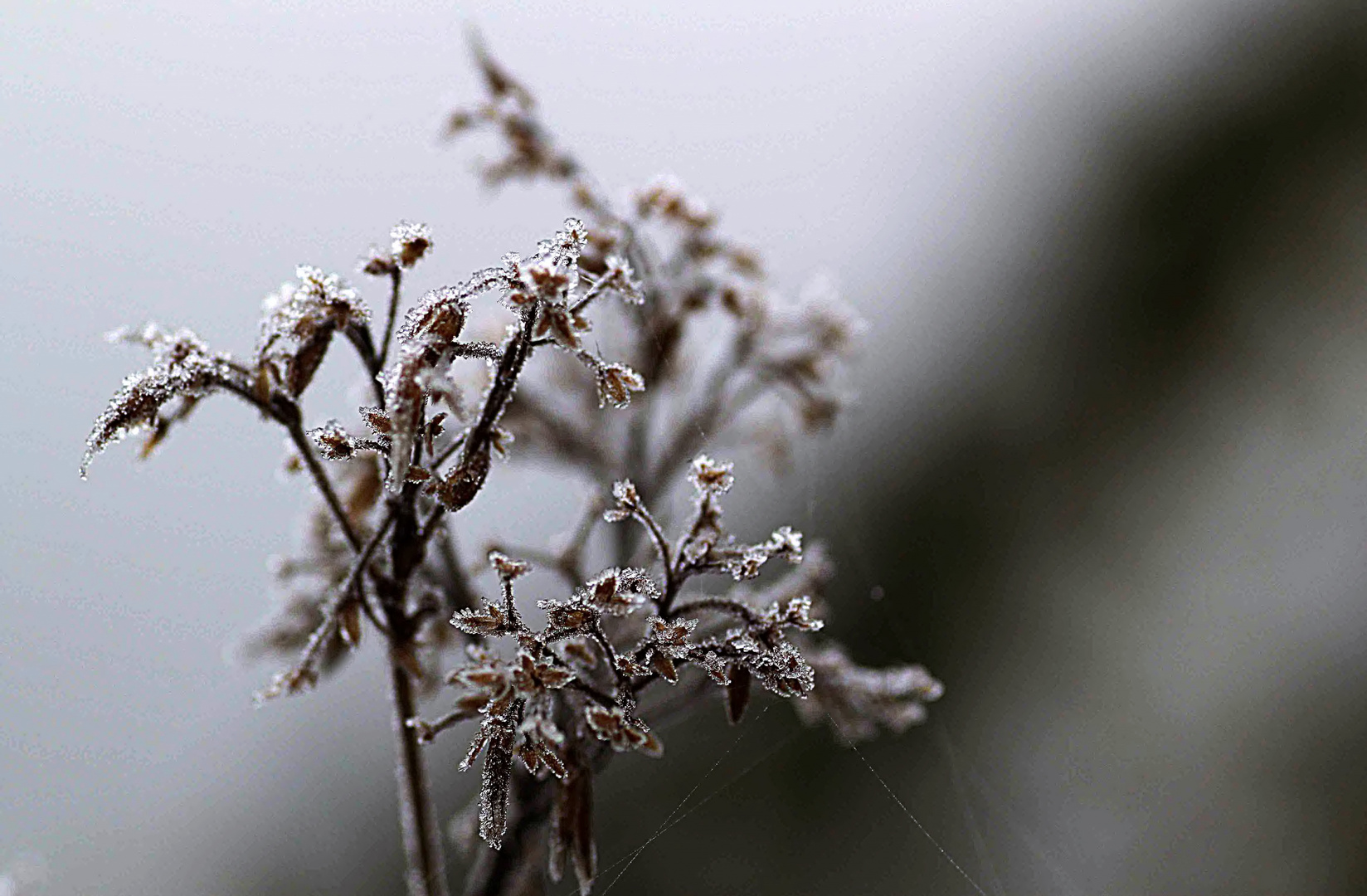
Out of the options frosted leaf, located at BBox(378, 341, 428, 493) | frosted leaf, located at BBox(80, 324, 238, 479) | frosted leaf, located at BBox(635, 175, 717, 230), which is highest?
frosted leaf, located at BBox(635, 175, 717, 230)

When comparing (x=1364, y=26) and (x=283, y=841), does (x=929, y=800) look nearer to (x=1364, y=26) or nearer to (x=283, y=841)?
(x=283, y=841)

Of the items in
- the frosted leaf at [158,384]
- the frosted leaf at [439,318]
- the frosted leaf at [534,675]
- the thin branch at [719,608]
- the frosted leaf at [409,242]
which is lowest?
the frosted leaf at [534,675]

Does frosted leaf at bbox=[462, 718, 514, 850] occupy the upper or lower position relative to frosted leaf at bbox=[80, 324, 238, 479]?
lower

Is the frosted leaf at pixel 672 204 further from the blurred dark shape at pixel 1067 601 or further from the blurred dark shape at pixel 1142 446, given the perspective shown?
the blurred dark shape at pixel 1142 446

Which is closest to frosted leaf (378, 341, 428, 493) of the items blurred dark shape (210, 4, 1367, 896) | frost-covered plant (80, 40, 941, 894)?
frost-covered plant (80, 40, 941, 894)

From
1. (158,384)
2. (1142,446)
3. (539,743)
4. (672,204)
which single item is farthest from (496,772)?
(1142,446)

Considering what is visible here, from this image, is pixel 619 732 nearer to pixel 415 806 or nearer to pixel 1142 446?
pixel 415 806

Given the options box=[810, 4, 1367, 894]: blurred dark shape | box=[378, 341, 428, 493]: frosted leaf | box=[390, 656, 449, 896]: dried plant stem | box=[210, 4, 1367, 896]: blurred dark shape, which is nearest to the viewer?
box=[378, 341, 428, 493]: frosted leaf

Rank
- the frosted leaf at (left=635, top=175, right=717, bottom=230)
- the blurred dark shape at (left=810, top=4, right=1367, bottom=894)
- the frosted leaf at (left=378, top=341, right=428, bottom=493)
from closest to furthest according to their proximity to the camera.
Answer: the frosted leaf at (left=378, top=341, right=428, bottom=493), the frosted leaf at (left=635, top=175, right=717, bottom=230), the blurred dark shape at (left=810, top=4, right=1367, bottom=894)

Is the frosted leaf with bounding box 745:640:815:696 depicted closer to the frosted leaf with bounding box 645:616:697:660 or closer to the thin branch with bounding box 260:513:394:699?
the frosted leaf with bounding box 645:616:697:660

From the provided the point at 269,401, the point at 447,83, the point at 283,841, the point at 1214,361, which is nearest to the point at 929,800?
the point at 1214,361

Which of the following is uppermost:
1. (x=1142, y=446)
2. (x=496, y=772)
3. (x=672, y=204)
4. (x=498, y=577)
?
(x=1142, y=446)

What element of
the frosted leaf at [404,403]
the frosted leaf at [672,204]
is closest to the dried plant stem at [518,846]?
the frosted leaf at [404,403]
